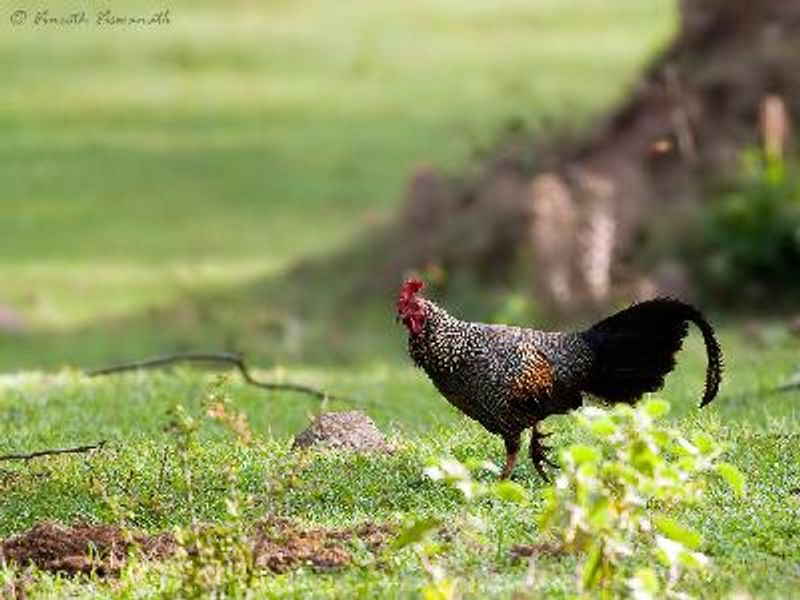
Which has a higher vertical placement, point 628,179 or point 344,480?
point 628,179

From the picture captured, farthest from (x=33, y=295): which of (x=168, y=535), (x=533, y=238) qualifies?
(x=168, y=535)

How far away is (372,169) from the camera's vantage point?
29.6m

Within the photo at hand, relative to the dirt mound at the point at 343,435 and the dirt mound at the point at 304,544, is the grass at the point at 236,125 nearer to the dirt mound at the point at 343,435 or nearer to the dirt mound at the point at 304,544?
the dirt mound at the point at 343,435

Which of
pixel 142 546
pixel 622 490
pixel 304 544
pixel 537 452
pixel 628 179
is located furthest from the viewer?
pixel 628 179

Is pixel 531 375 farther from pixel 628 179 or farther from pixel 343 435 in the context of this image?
pixel 628 179

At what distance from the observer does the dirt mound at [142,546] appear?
8.39m

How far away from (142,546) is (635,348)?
269cm

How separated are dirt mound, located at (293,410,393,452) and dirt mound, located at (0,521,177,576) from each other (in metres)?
1.95

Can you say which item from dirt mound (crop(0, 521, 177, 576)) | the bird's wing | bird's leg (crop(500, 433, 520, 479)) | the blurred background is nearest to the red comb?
the bird's wing

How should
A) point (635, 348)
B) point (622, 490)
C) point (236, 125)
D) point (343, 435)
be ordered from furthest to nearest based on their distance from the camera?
point (236, 125) → point (343, 435) → point (635, 348) → point (622, 490)

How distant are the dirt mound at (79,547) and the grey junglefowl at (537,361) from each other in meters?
1.72

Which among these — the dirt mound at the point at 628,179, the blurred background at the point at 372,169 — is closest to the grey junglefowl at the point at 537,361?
the blurred background at the point at 372,169

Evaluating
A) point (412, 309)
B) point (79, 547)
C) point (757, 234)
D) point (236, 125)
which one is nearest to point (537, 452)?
point (412, 309)

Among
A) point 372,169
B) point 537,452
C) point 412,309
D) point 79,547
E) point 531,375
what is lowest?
point 372,169
